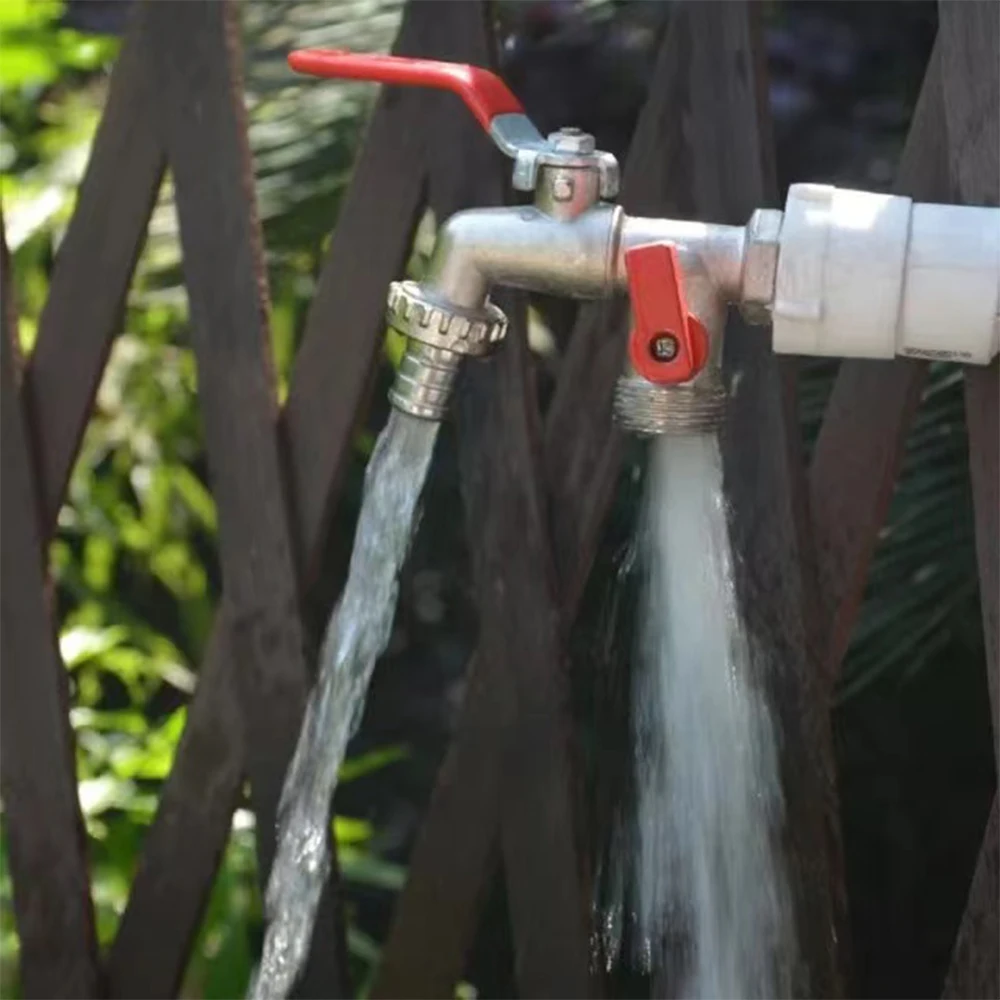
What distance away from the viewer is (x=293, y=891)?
1.18 m

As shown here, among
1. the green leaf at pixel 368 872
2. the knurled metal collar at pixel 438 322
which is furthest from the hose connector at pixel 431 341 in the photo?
the green leaf at pixel 368 872

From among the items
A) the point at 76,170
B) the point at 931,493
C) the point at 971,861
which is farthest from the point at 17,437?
the point at 971,861

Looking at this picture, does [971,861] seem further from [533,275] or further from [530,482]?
[533,275]

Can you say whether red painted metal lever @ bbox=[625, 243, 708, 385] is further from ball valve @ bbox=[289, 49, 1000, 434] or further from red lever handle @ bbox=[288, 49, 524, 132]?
red lever handle @ bbox=[288, 49, 524, 132]

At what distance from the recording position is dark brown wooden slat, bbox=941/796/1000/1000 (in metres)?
1.05

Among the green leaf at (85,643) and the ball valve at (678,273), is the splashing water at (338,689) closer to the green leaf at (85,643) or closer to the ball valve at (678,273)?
the ball valve at (678,273)

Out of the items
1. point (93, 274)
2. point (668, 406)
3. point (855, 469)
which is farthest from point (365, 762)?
point (668, 406)

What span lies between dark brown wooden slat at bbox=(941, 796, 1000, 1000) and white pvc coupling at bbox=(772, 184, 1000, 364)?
0.32m

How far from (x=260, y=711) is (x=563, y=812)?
23 centimetres

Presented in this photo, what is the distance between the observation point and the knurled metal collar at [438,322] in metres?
0.92

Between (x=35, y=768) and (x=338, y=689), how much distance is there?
0.34m

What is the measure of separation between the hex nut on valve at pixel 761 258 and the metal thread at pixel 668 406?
0.05 metres

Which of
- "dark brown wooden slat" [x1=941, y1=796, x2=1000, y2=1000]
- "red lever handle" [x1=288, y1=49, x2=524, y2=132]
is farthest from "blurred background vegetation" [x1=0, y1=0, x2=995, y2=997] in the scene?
"red lever handle" [x1=288, y1=49, x2=524, y2=132]

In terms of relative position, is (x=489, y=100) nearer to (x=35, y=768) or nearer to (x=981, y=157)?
(x=981, y=157)
